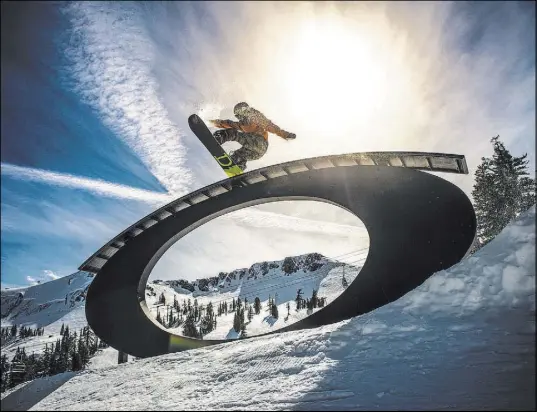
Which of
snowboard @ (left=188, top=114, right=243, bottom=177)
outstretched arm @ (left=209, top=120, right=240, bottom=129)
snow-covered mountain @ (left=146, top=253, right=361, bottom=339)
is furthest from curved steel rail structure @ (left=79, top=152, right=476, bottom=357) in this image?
snow-covered mountain @ (left=146, top=253, right=361, bottom=339)

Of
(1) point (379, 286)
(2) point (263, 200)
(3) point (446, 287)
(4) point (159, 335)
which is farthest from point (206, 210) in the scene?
(3) point (446, 287)

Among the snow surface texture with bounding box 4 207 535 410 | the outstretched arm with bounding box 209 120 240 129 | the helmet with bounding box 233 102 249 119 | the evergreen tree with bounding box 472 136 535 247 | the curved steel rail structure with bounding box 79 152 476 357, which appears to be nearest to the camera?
the snow surface texture with bounding box 4 207 535 410

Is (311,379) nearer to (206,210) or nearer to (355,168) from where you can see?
(355,168)

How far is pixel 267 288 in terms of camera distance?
489ft

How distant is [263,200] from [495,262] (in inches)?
262

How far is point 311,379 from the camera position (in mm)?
4000

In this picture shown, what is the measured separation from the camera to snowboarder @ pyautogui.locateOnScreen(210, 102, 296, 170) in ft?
31.0

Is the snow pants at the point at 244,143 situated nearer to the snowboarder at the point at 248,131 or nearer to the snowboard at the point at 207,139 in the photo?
the snowboarder at the point at 248,131

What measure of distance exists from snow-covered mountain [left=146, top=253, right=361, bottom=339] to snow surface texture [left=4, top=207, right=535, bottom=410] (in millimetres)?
65751

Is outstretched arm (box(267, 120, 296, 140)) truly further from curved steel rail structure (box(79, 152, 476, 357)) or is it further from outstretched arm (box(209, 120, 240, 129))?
outstretched arm (box(209, 120, 240, 129))

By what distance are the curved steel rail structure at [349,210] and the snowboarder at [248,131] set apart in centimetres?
80

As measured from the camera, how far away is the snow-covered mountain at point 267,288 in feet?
297

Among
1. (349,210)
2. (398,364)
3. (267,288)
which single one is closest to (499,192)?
(349,210)

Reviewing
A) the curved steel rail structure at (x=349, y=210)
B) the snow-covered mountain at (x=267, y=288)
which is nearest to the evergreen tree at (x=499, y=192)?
the curved steel rail structure at (x=349, y=210)
